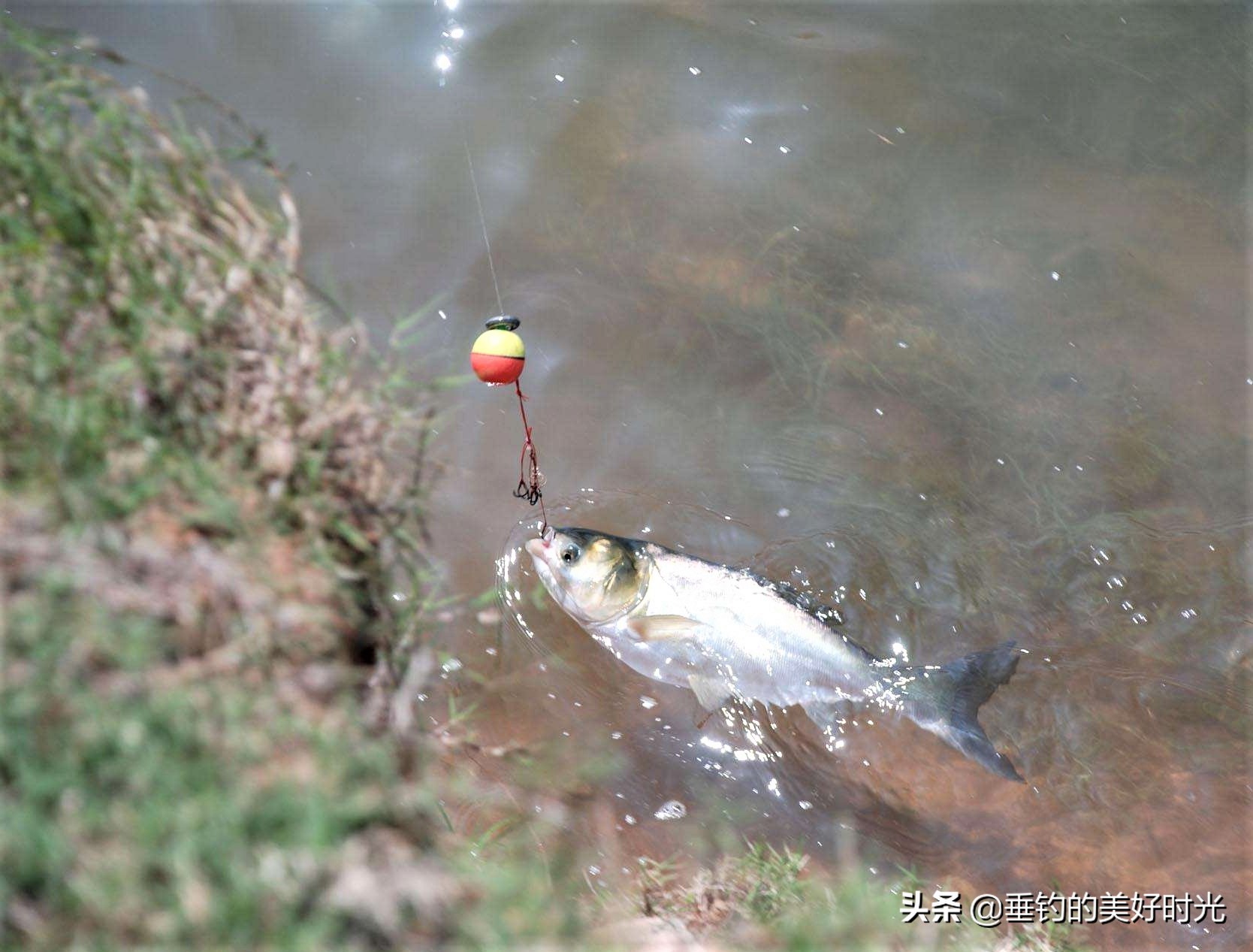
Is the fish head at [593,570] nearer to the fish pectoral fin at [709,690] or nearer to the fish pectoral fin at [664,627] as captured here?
the fish pectoral fin at [664,627]

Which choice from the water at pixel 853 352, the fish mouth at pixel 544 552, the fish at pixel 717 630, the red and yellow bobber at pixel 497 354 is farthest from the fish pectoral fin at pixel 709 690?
the red and yellow bobber at pixel 497 354

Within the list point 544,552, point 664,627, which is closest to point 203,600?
point 544,552

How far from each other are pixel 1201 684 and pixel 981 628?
101cm

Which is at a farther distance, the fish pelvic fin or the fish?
the fish

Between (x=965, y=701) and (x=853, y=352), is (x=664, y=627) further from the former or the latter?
(x=853, y=352)

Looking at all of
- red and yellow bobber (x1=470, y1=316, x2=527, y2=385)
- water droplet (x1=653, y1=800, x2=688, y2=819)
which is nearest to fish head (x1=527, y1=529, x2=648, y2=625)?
water droplet (x1=653, y1=800, x2=688, y2=819)

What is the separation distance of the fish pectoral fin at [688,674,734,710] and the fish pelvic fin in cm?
82

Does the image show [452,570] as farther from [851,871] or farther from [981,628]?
[851,871]

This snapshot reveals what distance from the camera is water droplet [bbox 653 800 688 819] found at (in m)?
3.95

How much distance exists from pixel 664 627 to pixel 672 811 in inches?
29.6

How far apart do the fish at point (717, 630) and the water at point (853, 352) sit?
0.22 metres

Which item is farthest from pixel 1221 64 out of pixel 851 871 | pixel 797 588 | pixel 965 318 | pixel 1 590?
pixel 1 590

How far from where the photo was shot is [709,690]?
4.23 meters

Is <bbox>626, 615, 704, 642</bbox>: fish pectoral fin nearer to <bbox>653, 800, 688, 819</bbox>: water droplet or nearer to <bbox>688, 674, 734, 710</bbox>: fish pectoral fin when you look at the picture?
<bbox>688, 674, 734, 710</bbox>: fish pectoral fin
